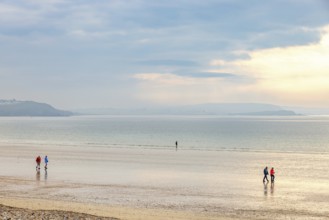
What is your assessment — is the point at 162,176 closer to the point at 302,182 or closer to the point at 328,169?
the point at 302,182

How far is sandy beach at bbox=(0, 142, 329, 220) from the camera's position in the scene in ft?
80.2

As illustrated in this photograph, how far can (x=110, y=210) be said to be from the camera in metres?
25.1

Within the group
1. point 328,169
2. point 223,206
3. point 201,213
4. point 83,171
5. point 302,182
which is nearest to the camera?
point 201,213

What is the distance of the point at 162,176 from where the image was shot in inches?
1585

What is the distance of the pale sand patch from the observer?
2364 centimetres

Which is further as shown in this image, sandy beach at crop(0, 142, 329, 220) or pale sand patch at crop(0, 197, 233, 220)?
sandy beach at crop(0, 142, 329, 220)

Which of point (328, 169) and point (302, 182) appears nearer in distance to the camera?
point (302, 182)

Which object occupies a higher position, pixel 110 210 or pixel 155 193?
Answer: pixel 155 193

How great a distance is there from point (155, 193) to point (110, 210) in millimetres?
6483

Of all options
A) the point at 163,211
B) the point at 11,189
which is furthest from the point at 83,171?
the point at 163,211

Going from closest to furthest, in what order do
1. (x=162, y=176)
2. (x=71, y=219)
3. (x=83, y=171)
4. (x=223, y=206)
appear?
(x=71, y=219)
(x=223, y=206)
(x=162, y=176)
(x=83, y=171)

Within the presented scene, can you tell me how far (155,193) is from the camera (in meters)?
31.1

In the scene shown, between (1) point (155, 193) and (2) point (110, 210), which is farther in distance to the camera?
(1) point (155, 193)

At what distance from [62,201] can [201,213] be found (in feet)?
30.4
